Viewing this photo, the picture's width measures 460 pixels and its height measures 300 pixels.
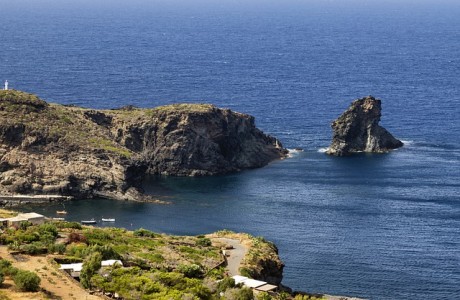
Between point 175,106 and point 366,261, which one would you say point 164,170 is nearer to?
point 175,106

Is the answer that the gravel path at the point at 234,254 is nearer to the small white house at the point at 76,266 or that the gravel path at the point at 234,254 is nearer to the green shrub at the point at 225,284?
the green shrub at the point at 225,284

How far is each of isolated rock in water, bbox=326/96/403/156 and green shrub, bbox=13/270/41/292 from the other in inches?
4673

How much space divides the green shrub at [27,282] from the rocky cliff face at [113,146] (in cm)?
8308

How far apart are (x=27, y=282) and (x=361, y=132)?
12413 cm

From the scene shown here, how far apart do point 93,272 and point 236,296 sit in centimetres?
918

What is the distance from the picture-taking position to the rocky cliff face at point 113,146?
15212cm

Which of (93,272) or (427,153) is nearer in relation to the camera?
(93,272)

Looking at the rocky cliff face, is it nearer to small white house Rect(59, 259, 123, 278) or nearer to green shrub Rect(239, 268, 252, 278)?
green shrub Rect(239, 268, 252, 278)

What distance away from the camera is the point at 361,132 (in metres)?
186

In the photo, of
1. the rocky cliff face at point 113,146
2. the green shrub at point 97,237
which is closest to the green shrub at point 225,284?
the green shrub at point 97,237

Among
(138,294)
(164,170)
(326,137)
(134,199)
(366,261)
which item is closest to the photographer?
(138,294)

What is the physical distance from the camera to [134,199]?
→ 5915 inches

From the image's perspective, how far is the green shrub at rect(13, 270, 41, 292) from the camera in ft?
217

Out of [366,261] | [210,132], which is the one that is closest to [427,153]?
[210,132]
